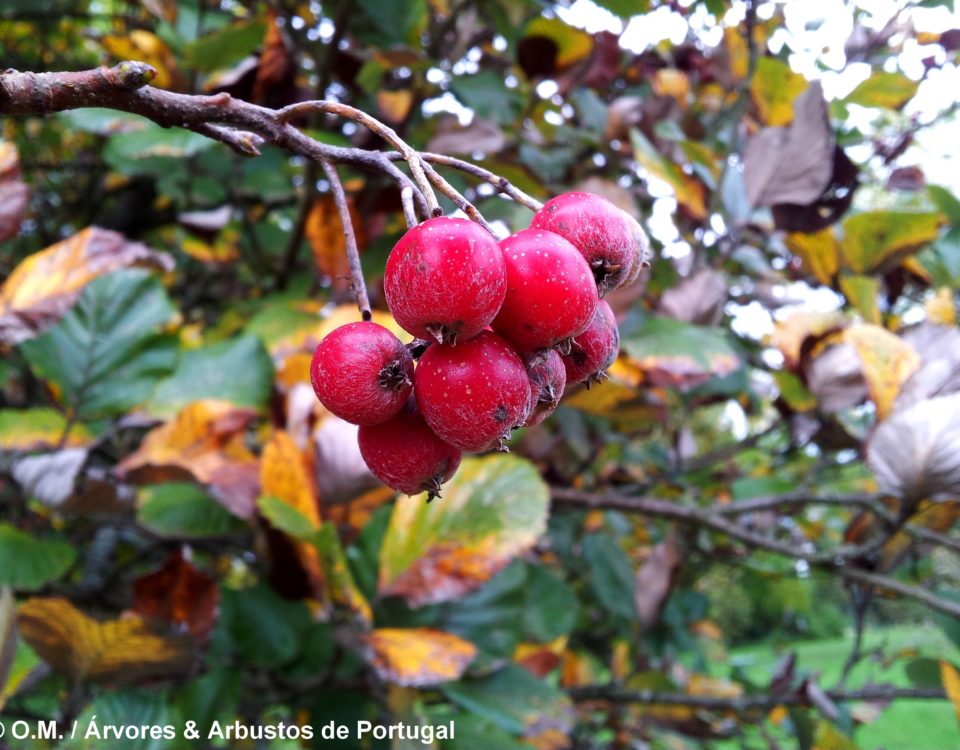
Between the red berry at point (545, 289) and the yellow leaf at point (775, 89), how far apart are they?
49.6 inches

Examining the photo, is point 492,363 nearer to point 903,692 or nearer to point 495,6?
point 495,6

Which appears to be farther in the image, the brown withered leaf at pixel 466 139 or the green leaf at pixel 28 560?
the brown withered leaf at pixel 466 139

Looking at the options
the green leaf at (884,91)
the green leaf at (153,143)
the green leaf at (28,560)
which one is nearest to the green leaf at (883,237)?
the green leaf at (884,91)

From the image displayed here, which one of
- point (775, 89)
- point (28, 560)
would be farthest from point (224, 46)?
point (775, 89)

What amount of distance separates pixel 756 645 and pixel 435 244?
41.3ft

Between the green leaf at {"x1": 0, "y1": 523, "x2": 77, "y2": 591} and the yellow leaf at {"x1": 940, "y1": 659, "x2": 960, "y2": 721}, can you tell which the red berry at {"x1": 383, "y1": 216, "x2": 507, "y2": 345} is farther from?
the yellow leaf at {"x1": 940, "y1": 659, "x2": 960, "y2": 721}

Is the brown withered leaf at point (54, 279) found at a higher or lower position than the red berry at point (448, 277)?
lower

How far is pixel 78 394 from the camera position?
135cm

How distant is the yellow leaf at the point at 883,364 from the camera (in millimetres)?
1305

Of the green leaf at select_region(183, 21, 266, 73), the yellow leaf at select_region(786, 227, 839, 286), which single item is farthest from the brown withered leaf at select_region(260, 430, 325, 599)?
the yellow leaf at select_region(786, 227, 839, 286)

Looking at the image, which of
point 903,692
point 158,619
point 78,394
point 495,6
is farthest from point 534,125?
point 903,692

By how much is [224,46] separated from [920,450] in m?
1.43

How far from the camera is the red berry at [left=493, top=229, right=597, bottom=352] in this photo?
1.73 ft

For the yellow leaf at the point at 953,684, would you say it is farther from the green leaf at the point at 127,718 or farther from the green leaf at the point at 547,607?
the green leaf at the point at 127,718
